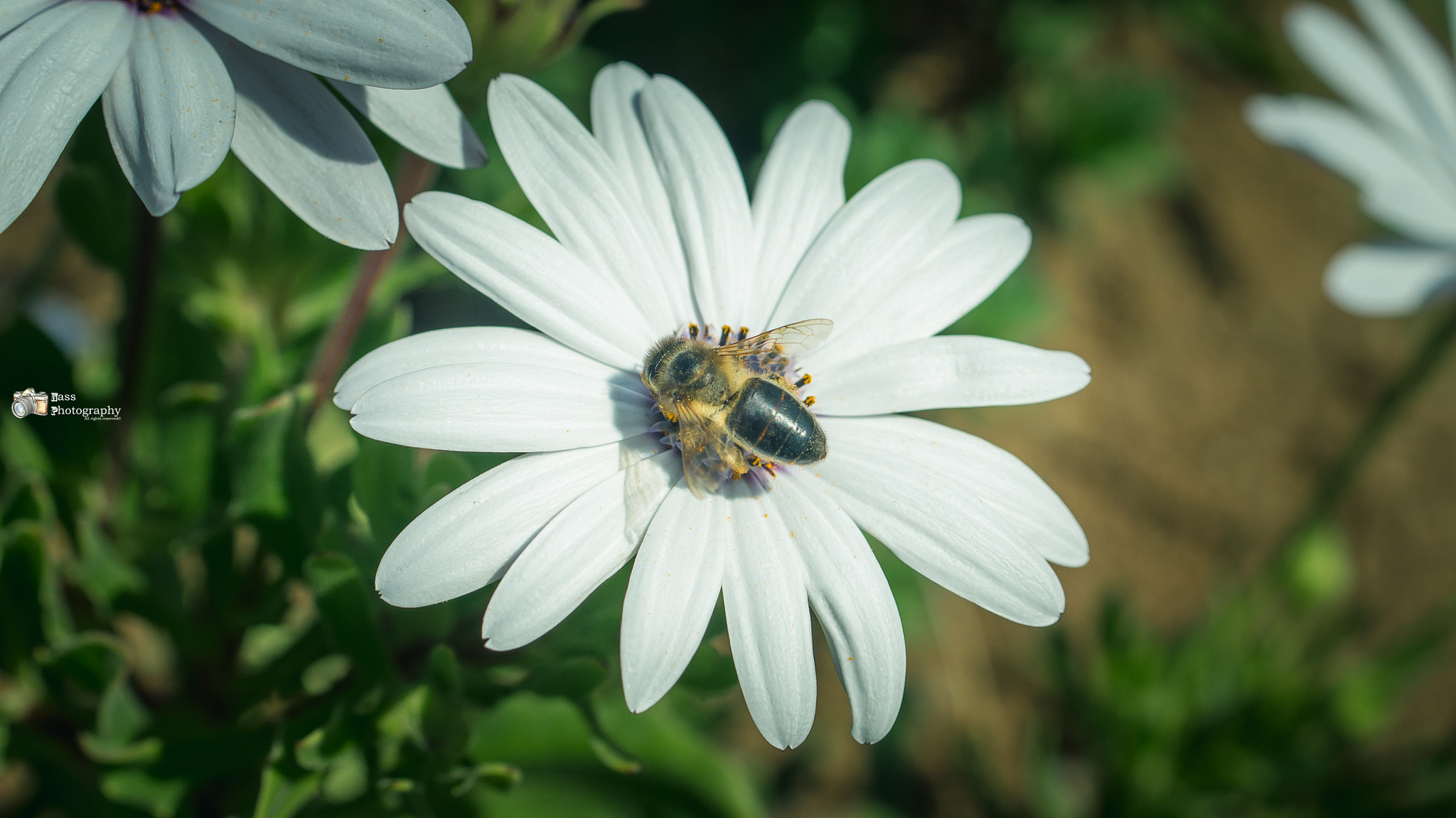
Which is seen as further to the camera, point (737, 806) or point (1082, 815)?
point (1082, 815)

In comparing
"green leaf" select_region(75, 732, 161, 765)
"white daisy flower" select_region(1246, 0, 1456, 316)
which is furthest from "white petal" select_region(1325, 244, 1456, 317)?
"green leaf" select_region(75, 732, 161, 765)

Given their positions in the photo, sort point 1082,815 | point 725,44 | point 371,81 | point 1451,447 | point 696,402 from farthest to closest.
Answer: point 1451,447 → point 725,44 → point 1082,815 → point 696,402 → point 371,81

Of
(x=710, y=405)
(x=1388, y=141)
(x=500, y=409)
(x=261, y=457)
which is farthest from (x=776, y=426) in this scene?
(x=1388, y=141)

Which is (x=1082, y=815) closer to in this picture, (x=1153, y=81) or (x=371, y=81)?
(x=1153, y=81)

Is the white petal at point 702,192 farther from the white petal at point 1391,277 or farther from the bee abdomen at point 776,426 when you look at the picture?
the white petal at point 1391,277

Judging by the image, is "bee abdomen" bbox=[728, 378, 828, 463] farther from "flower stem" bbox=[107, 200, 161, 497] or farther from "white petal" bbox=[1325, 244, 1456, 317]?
"white petal" bbox=[1325, 244, 1456, 317]

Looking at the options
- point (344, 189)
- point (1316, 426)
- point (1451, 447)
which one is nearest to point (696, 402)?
point (344, 189)

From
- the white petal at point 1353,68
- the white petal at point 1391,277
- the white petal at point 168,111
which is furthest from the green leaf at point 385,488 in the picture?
the white petal at point 1353,68
